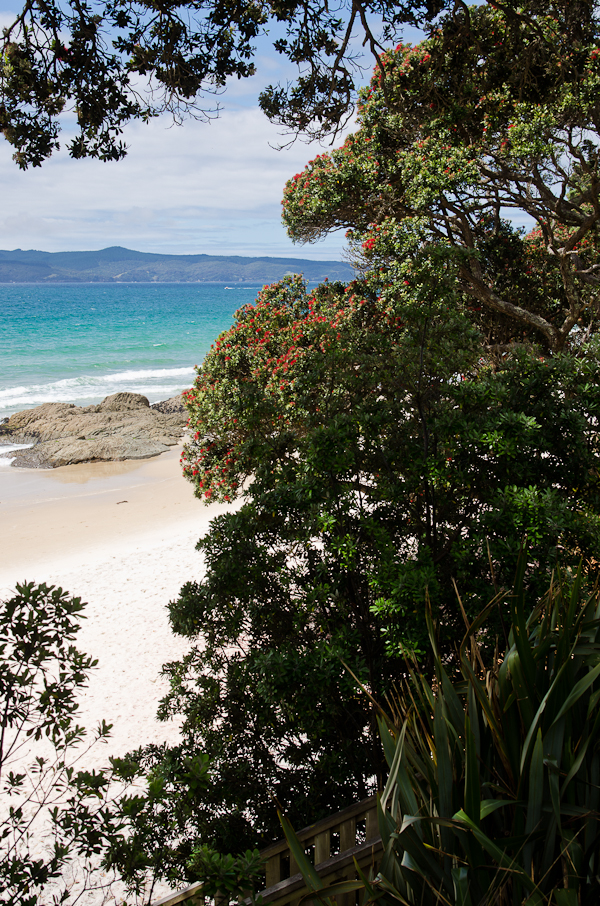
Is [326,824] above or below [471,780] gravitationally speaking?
below

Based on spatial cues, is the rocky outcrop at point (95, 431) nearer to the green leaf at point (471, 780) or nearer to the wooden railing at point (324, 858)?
the wooden railing at point (324, 858)

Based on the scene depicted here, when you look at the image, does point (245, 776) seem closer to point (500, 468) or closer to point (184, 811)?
point (184, 811)

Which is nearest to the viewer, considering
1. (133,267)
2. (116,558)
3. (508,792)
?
(508,792)

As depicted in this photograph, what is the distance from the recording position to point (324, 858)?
2932mm

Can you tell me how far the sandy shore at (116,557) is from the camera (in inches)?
283

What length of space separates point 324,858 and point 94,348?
48.9m

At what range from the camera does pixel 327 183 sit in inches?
402

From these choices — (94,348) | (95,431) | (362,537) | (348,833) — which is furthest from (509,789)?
(94,348)

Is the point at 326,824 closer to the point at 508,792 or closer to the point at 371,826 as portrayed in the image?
the point at 371,826

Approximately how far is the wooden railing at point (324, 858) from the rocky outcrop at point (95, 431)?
1807cm

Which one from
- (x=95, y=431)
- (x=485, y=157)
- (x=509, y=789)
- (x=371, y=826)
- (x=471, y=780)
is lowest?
(x=95, y=431)

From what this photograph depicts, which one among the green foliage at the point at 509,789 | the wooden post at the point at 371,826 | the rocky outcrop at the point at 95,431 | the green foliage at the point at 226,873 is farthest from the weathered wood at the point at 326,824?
the rocky outcrop at the point at 95,431

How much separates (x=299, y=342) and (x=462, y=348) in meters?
5.00

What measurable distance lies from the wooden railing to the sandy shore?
244 cm
